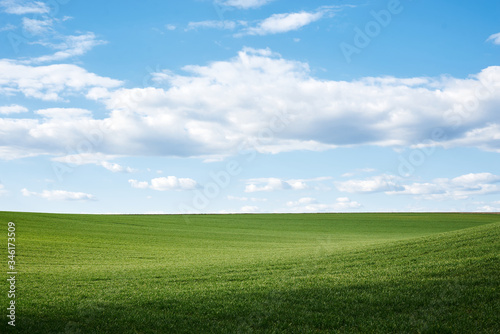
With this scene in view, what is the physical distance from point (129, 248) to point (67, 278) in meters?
19.9

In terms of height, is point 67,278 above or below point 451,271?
below

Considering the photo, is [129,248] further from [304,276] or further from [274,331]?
[274,331]

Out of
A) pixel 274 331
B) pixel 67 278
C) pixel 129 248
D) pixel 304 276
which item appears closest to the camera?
pixel 274 331

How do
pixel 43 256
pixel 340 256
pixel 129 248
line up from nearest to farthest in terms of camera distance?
1. pixel 340 256
2. pixel 43 256
3. pixel 129 248

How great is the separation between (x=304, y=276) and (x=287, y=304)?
5.04m

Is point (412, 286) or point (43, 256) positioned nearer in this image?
point (412, 286)

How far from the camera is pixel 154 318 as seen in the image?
1273 cm

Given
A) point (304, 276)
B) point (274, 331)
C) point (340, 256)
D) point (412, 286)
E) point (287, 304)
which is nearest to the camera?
point (274, 331)

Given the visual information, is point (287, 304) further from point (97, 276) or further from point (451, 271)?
point (97, 276)

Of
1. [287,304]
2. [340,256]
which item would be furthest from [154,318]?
[340,256]

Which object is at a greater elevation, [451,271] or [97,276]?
[451,271]

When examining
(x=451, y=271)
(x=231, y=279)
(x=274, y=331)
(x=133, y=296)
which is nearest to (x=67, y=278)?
(x=133, y=296)

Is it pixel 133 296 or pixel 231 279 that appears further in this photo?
pixel 231 279

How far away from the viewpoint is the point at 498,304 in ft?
41.5
